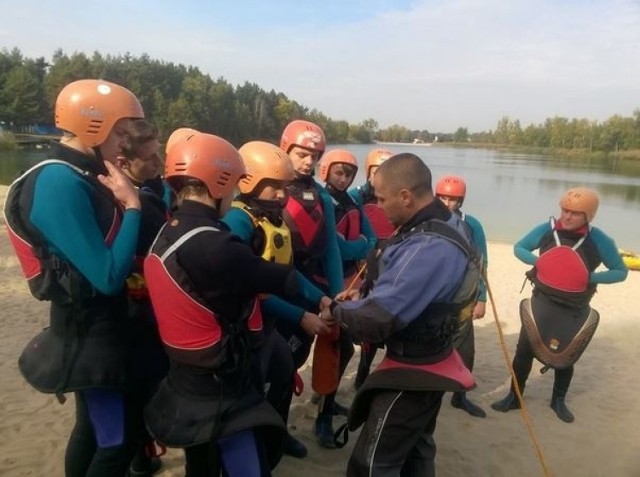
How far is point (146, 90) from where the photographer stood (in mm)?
79125

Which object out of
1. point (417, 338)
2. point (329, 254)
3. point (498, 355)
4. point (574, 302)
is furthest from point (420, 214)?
point (498, 355)

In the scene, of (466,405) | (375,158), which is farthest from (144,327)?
(466,405)

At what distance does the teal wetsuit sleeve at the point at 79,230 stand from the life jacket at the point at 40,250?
0.16 ft

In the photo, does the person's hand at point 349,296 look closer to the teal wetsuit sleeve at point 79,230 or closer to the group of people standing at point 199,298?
the group of people standing at point 199,298

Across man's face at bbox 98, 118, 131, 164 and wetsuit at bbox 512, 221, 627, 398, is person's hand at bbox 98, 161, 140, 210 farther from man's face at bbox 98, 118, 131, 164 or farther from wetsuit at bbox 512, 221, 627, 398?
wetsuit at bbox 512, 221, 627, 398

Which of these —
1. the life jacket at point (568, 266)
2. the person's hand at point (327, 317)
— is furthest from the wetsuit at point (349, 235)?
the life jacket at point (568, 266)

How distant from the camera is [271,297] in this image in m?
3.51

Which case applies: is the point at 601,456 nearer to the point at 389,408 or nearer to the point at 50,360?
the point at 389,408

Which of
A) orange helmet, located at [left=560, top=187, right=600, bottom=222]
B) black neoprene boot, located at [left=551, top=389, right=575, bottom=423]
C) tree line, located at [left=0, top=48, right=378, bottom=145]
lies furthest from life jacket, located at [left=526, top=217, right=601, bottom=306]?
tree line, located at [left=0, top=48, right=378, bottom=145]

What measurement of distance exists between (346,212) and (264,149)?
66.8 inches

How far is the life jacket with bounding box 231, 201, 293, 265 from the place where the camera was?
10.9 feet

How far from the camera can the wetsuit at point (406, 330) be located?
2748 mm

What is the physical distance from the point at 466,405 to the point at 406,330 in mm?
3240

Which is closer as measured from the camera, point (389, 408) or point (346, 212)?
point (389, 408)
